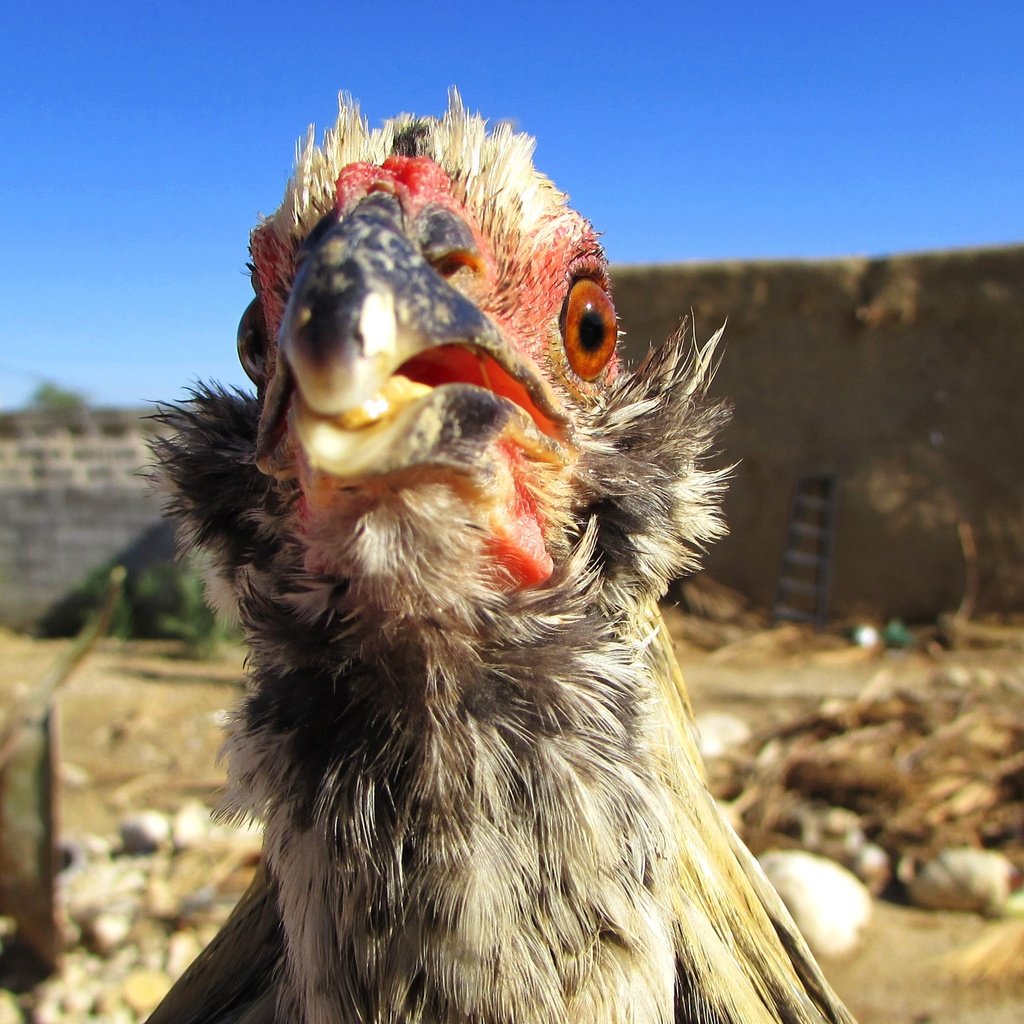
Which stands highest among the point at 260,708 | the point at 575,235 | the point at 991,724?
the point at 575,235

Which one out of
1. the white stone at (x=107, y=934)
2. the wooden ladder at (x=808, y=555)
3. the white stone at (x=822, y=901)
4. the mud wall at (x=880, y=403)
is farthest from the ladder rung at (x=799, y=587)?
the white stone at (x=107, y=934)

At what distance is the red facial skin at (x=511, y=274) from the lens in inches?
45.1

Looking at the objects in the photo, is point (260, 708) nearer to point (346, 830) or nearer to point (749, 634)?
point (346, 830)

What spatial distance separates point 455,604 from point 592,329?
0.57m

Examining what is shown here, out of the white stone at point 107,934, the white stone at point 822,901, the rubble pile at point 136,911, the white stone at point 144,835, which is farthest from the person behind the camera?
the white stone at point 144,835

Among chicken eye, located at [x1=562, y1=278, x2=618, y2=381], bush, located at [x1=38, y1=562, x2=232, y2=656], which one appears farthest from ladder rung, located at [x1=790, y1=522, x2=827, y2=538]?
chicken eye, located at [x1=562, y1=278, x2=618, y2=381]

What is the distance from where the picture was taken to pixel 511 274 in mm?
1275

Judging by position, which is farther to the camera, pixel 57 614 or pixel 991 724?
pixel 57 614

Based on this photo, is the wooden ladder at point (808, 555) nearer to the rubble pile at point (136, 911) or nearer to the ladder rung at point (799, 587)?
the ladder rung at point (799, 587)

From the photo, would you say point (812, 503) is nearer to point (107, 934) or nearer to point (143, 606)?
point (107, 934)

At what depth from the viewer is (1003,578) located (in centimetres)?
1005

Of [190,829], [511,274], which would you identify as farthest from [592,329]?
[190,829]

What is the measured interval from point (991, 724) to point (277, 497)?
682 cm

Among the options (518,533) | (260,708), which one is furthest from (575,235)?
(260,708)
